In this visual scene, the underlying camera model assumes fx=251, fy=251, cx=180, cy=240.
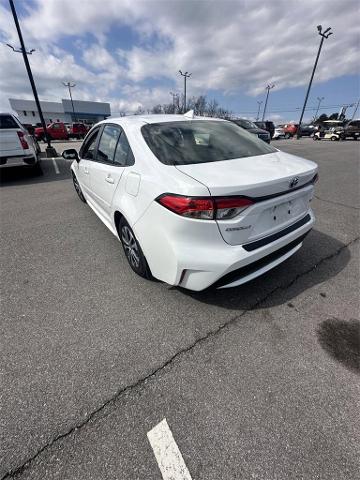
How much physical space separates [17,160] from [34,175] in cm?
160

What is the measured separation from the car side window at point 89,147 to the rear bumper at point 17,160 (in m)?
3.83

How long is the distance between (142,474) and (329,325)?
6.03 feet

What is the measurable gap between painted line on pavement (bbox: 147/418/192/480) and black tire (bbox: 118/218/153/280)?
1.28 m

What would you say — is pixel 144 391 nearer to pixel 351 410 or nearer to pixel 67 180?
pixel 351 410

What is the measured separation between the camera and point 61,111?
7238 cm

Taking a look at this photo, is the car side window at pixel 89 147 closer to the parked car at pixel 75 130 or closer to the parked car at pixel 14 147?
the parked car at pixel 14 147

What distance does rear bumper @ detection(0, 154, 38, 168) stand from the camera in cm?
669

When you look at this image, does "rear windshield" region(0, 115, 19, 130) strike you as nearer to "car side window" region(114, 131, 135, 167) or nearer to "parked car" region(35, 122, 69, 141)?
"car side window" region(114, 131, 135, 167)

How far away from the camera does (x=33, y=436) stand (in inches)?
57.1

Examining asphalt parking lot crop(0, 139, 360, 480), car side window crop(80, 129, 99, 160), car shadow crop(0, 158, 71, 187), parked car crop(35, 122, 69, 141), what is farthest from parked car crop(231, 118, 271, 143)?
parked car crop(35, 122, 69, 141)

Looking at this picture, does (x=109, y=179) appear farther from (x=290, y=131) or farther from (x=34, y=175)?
(x=290, y=131)

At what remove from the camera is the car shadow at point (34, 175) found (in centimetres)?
755

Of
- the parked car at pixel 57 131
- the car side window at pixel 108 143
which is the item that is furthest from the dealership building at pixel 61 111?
the car side window at pixel 108 143

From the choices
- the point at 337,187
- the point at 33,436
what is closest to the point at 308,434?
the point at 33,436
